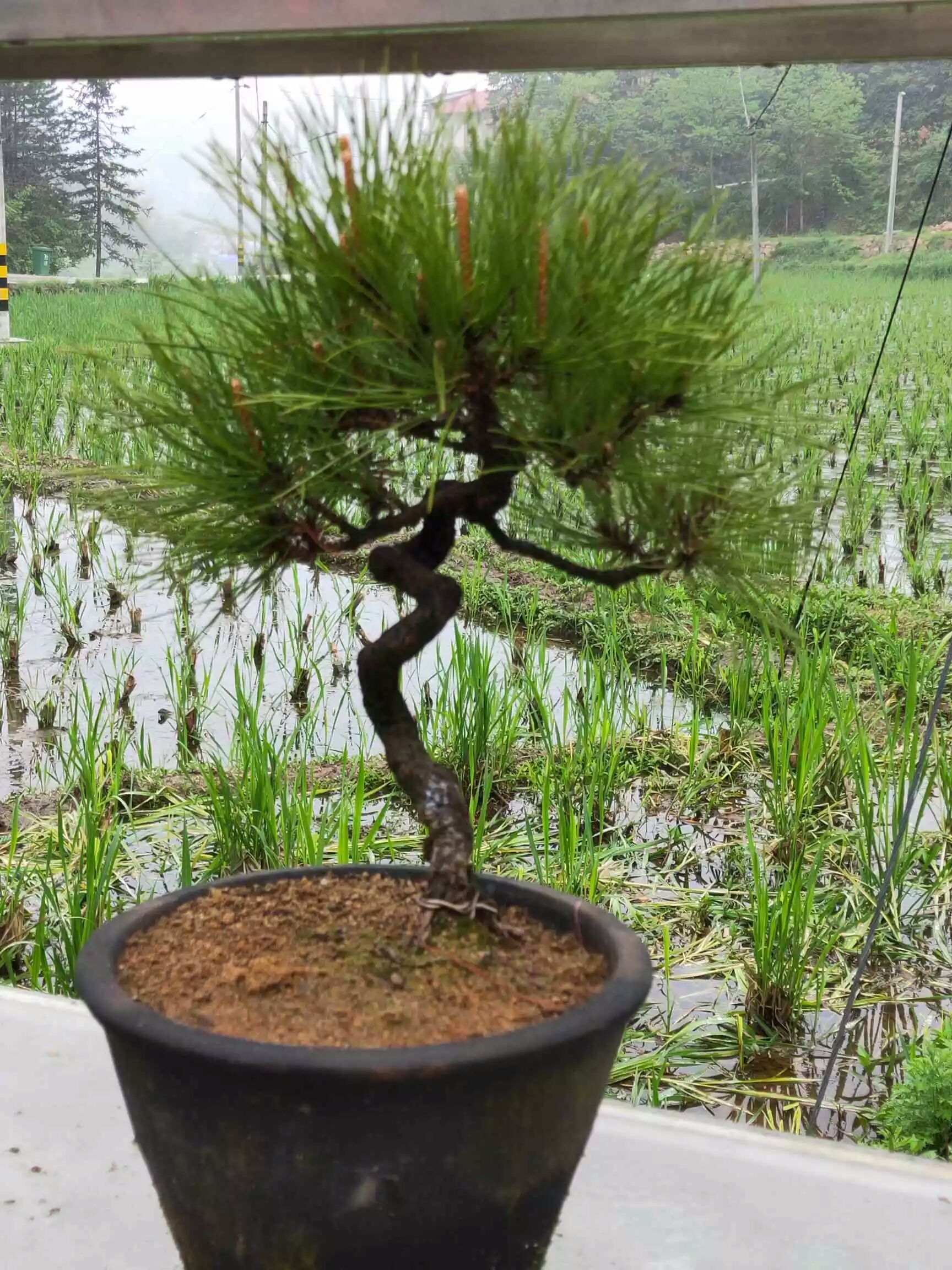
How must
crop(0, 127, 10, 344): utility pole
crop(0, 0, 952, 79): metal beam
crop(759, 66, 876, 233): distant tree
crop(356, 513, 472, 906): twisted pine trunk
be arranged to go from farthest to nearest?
crop(0, 127, 10, 344): utility pole
crop(759, 66, 876, 233): distant tree
crop(0, 0, 952, 79): metal beam
crop(356, 513, 472, 906): twisted pine trunk

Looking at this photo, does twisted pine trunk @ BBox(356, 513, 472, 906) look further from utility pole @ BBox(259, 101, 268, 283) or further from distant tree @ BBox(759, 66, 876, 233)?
distant tree @ BBox(759, 66, 876, 233)

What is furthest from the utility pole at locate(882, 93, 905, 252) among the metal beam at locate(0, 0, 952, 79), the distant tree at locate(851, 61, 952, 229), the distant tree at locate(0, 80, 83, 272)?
the distant tree at locate(0, 80, 83, 272)

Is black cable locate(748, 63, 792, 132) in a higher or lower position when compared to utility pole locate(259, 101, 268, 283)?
higher

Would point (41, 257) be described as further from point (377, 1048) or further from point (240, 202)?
point (377, 1048)

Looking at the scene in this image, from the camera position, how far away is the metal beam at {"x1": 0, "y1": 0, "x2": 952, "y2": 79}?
1048 mm

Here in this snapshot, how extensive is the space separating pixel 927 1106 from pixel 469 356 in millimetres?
928

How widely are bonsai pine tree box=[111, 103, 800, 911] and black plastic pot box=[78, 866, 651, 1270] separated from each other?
0.17 metres

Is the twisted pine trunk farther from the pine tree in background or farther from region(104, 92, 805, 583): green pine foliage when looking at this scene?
the pine tree in background

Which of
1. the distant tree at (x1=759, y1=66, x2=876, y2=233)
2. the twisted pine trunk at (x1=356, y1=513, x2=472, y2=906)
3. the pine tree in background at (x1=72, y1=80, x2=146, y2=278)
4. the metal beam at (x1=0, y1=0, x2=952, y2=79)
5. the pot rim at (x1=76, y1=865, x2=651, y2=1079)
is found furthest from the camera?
the pine tree in background at (x1=72, y1=80, x2=146, y2=278)

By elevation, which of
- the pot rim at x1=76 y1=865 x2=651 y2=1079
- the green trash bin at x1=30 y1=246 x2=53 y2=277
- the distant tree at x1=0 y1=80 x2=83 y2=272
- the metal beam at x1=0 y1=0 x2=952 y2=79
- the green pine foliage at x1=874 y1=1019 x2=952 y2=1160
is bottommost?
the green pine foliage at x1=874 y1=1019 x2=952 y2=1160

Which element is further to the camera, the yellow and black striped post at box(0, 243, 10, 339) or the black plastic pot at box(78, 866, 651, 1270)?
the yellow and black striped post at box(0, 243, 10, 339)

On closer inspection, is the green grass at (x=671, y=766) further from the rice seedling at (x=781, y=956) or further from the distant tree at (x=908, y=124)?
the distant tree at (x=908, y=124)

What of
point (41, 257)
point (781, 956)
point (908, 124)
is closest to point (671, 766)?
point (781, 956)

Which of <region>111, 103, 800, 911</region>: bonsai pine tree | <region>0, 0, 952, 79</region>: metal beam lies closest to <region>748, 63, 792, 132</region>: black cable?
<region>0, 0, 952, 79</region>: metal beam
